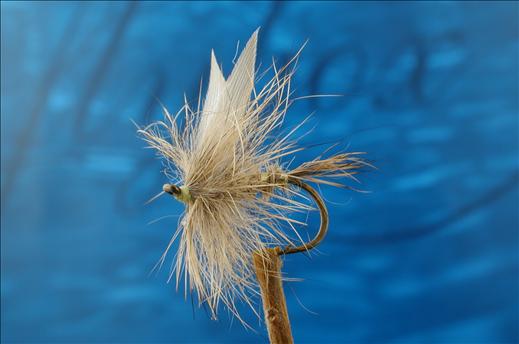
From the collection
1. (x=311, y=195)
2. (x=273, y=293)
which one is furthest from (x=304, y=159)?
(x=273, y=293)

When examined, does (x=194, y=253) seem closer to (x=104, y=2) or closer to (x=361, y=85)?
(x=361, y=85)

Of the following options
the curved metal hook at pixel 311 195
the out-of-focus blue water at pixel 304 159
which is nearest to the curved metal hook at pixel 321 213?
the curved metal hook at pixel 311 195

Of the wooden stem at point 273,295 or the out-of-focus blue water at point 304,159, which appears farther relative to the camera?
the out-of-focus blue water at point 304,159

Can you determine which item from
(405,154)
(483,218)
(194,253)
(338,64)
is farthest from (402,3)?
(194,253)

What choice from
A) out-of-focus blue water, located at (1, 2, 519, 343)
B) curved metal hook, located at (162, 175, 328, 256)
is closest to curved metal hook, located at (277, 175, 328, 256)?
curved metal hook, located at (162, 175, 328, 256)

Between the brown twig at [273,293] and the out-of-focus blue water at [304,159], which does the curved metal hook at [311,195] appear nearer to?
the brown twig at [273,293]

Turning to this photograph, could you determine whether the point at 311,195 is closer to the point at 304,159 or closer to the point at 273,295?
the point at 273,295
